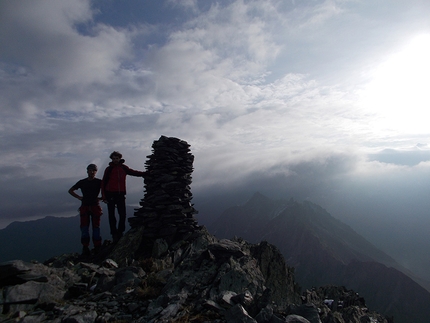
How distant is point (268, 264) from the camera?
18094mm

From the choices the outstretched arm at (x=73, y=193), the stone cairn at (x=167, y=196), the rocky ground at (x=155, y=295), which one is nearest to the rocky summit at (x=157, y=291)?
the rocky ground at (x=155, y=295)

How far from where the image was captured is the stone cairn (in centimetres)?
1923

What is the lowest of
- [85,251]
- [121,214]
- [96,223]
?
[85,251]

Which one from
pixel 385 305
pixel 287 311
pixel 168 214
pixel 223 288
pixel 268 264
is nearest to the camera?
pixel 287 311

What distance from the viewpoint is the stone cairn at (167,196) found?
19.2 metres

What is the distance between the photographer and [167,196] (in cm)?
1992

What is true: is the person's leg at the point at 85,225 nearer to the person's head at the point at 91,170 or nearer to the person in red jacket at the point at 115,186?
the person in red jacket at the point at 115,186

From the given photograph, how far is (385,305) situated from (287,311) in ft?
789

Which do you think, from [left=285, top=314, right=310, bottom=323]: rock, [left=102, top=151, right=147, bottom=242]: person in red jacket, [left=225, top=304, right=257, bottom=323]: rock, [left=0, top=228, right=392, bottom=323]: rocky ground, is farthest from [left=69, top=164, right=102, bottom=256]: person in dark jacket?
[left=285, top=314, right=310, bottom=323]: rock

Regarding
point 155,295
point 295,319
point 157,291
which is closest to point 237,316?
point 295,319

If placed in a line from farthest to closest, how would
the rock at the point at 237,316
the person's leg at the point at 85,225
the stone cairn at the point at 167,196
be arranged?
the stone cairn at the point at 167,196
the person's leg at the point at 85,225
the rock at the point at 237,316

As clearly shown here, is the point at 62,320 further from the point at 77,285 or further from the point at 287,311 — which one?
the point at 287,311

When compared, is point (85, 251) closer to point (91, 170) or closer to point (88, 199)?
point (88, 199)

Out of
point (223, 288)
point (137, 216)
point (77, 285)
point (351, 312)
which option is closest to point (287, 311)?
point (223, 288)
